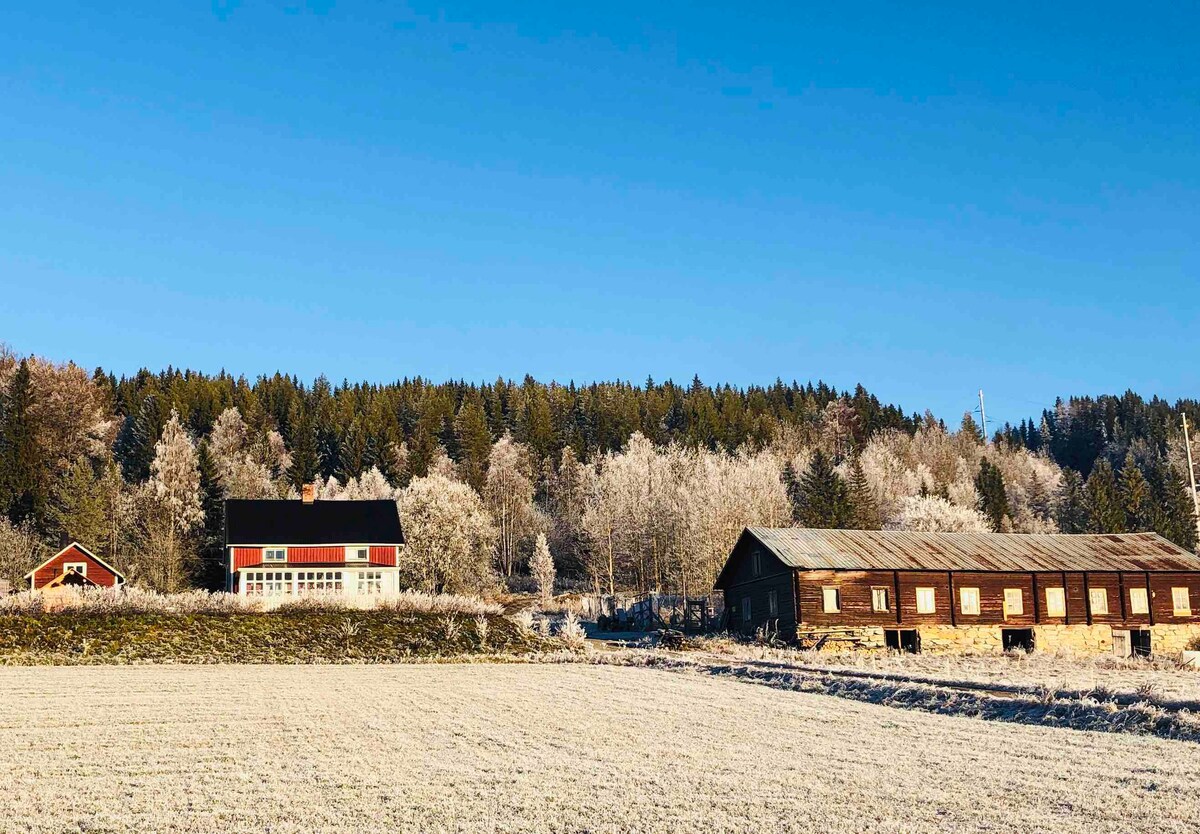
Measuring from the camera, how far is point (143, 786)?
15.0m

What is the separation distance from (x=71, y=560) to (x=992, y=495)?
8174 cm

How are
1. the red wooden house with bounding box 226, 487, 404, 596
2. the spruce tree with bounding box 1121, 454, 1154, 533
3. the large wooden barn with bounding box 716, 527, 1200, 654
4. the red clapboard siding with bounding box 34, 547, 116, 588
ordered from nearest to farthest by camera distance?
the large wooden barn with bounding box 716, 527, 1200, 654, the red wooden house with bounding box 226, 487, 404, 596, the red clapboard siding with bounding box 34, 547, 116, 588, the spruce tree with bounding box 1121, 454, 1154, 533

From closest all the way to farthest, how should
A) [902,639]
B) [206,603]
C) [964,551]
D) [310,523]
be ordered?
[206,603]
[902,639]
[964,551]
[310,523]

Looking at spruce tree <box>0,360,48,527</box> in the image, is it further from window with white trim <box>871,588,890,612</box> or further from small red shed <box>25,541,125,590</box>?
window with white trim <box>871,588,890,612</box>

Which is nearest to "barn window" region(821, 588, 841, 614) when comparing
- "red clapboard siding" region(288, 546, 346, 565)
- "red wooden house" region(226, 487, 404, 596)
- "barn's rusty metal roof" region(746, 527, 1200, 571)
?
"barn's rusty metal roof" region(746, 527, 1200, 571)

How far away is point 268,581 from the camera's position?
6456 centimetres

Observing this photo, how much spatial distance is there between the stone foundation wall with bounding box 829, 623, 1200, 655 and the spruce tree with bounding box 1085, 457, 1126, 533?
40683mm

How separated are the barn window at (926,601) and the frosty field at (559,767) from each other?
968 inches

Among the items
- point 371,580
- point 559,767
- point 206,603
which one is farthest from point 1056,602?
point 559,767

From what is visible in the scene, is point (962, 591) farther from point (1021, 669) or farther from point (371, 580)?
point (371, 580)

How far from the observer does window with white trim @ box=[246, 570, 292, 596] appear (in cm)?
6419

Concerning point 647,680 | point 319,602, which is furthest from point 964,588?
point 319,602

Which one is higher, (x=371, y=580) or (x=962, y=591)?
(x=371, y=580)

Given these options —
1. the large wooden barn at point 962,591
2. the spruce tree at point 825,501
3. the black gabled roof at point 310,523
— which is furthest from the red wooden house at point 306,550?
the spruce tree at point 825,501
